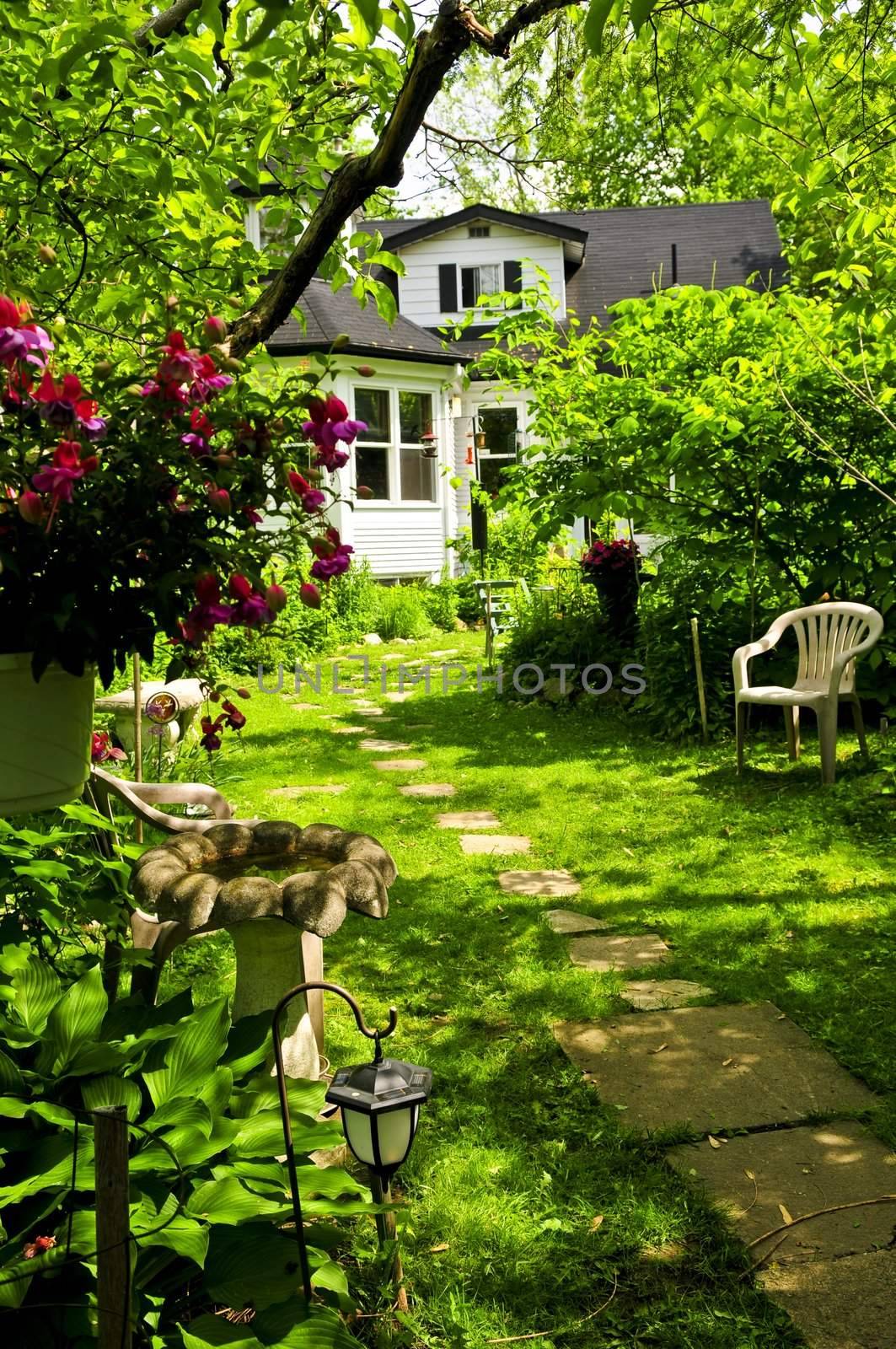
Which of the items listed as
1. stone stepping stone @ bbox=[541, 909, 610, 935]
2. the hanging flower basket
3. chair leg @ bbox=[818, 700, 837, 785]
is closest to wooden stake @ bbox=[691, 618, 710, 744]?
chair leg @ bbox=[818, 700, 837, 785]

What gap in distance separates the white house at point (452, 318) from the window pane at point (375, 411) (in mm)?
22

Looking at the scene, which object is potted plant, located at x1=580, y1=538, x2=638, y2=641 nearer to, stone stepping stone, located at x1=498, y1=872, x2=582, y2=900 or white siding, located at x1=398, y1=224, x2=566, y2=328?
stone stepping stone, located at x1=498, y1=872, x2=582, y2=900

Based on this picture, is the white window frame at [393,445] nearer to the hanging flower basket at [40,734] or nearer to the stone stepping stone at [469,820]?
the stone stepping stone at [469,820]

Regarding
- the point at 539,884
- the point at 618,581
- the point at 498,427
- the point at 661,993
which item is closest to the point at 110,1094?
the point at 661,993

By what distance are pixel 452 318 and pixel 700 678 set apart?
11946 mm

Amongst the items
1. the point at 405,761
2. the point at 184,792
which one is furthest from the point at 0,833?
the point at 405,761

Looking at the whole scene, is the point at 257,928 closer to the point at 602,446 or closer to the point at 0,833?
the point at 0,833

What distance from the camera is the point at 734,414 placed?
6.90 meters

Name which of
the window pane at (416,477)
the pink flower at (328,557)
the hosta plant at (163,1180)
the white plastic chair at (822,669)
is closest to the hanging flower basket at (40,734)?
the pink flower at (328,557)

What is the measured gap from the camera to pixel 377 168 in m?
2.12

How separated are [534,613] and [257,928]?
736 cm

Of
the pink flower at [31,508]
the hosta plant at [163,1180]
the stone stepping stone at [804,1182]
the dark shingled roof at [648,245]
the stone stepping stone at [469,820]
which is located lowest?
the stone stepping stone at [804,1182]

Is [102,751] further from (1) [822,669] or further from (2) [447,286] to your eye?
(2) [447,286]

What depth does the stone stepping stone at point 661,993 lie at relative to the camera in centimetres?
349
